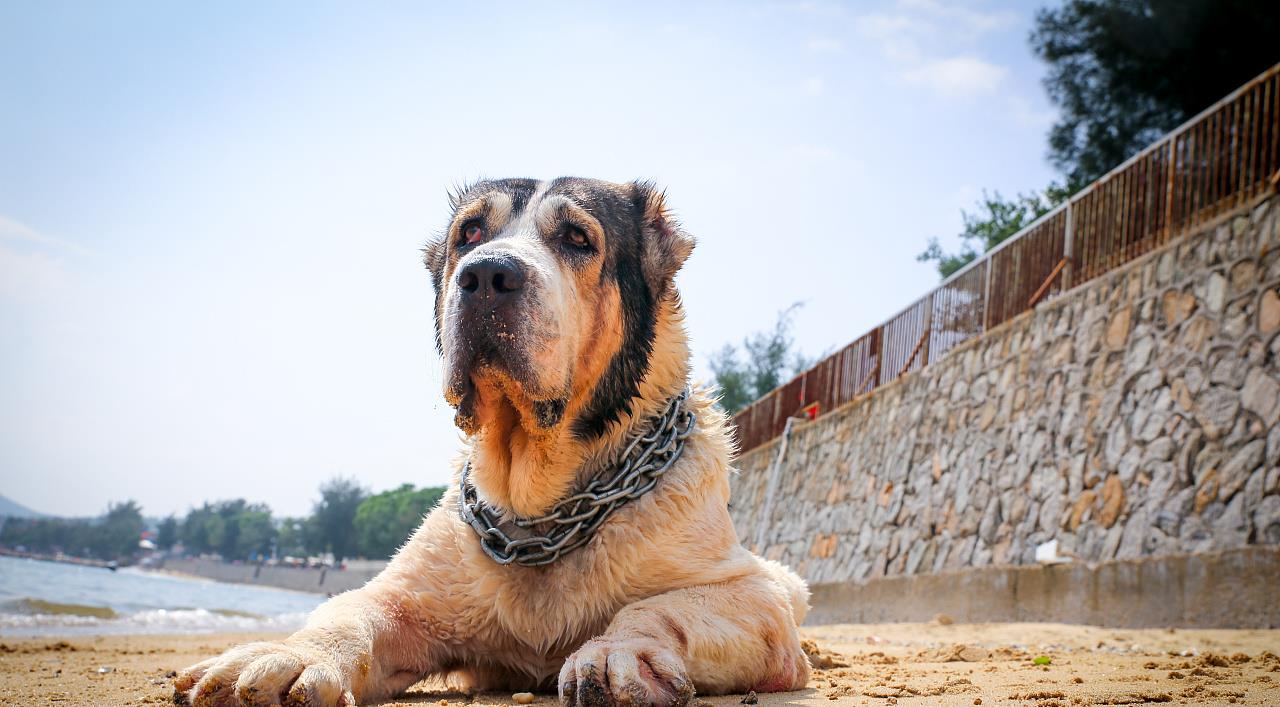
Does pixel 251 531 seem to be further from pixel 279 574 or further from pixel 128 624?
pixel 128 624

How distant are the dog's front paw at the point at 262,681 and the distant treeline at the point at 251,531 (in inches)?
1712

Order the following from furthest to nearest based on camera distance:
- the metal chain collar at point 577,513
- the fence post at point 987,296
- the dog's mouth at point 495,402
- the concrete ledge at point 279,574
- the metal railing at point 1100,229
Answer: the concrete ledge at point 279,574 < the fence post at point 987,296 < the metal railing at point 1100,229 < the metal chain collar at point 577,513 < the dog's mouth at point 495,402

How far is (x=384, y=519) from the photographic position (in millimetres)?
70062

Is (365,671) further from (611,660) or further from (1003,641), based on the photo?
(1003,641)

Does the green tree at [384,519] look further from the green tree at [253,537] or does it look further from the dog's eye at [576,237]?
the dog's eye at [576,237]

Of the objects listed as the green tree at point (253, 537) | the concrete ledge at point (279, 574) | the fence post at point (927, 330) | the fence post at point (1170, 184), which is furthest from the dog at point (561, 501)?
the green tree at point (253, 537)

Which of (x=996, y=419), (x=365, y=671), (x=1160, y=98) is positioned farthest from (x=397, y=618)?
(x=1160, y=98)

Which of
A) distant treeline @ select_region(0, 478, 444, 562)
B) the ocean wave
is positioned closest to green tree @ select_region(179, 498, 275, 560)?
distant treeline @ select_region(0, 478, 444, 562)

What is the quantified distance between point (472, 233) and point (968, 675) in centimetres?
249

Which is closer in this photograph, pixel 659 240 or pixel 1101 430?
pixel 659 240

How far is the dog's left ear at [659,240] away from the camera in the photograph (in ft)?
11.4

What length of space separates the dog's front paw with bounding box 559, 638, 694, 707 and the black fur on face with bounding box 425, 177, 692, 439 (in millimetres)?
887

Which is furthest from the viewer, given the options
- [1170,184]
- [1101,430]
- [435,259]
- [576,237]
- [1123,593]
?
[1170,184]

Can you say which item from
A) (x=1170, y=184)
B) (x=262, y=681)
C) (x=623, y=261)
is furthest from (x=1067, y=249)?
(x=262, y=681)
